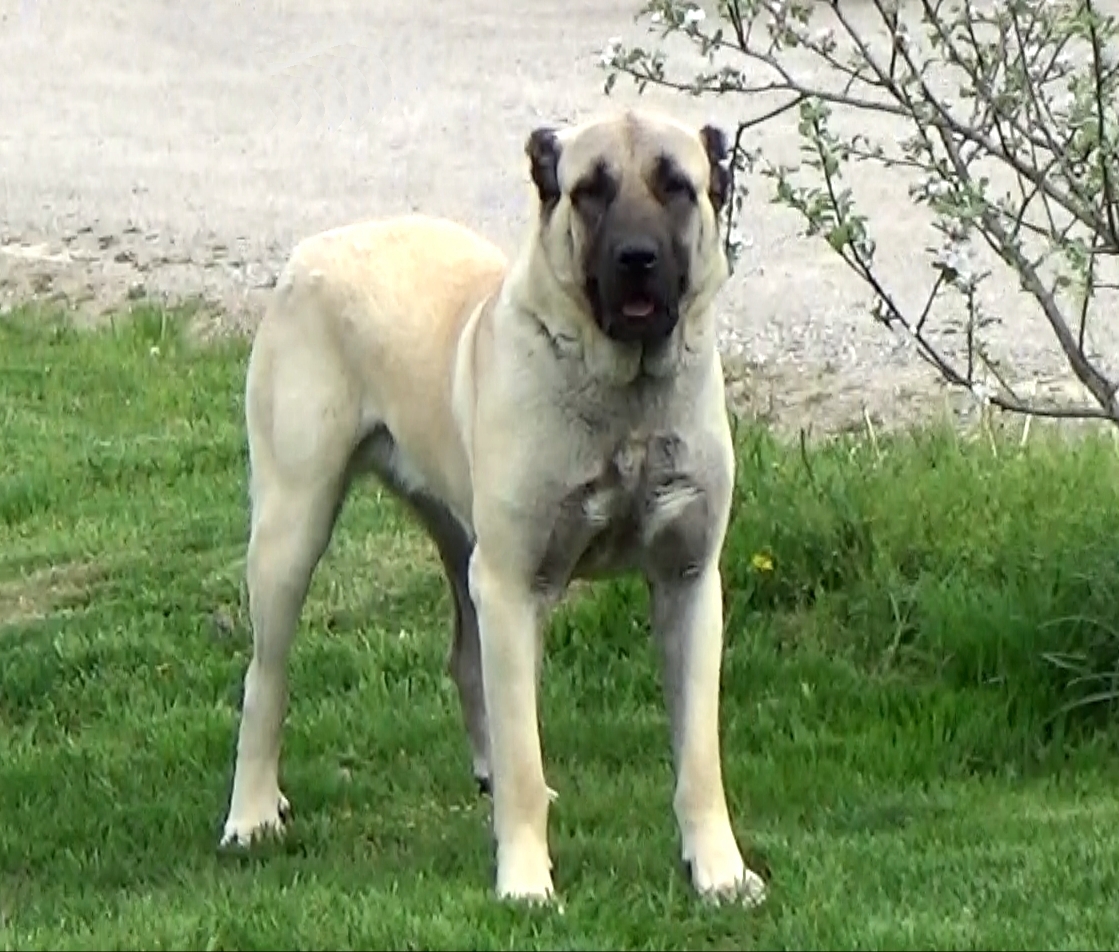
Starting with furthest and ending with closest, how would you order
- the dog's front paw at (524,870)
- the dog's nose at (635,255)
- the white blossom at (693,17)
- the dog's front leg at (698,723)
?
the white blossom at (693,17) → the dog's front leg at (698,723) → the dog's front paw at (524,870) → the dog's nose at (635,255)

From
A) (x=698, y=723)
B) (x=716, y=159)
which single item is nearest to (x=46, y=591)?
(x=698, y=723)

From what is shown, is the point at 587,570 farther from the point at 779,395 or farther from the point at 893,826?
the point at 779,395

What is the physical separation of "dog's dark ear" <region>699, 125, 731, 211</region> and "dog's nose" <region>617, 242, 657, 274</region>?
315 millimetres

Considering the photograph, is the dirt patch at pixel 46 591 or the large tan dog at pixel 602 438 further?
the dirt patch at pixel 46 591

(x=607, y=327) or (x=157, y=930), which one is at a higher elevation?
(x=607, y=327)

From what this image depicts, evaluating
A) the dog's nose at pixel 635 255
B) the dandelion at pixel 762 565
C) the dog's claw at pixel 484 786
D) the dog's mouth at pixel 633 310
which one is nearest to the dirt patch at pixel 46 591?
the dog's claw at pixel 484 786

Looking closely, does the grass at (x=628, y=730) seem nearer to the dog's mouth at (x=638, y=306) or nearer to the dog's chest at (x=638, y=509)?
the dog's chest at (x=638, y=509)

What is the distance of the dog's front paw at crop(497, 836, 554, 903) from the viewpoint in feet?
16.3

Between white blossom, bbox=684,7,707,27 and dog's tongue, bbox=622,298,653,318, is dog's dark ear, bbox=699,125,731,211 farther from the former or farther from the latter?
white blossom, bbox=684,7,707,27

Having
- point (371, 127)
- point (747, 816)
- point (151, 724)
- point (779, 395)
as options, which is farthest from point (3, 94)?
point (747, 816)

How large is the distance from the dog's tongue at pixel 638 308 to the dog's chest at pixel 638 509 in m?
0.33

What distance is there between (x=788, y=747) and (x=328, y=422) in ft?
4.62

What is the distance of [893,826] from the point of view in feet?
18.4

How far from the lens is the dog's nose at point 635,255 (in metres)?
4.76
